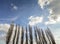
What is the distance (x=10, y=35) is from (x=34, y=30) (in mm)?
871

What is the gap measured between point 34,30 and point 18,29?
566mm

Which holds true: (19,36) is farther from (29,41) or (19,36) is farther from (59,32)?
(59,32)

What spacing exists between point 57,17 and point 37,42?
1.15 metres

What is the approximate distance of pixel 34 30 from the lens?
1162cm

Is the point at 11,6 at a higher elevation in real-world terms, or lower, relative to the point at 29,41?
higher

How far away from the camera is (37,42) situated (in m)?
11.7

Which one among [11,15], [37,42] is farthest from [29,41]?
[11,15]

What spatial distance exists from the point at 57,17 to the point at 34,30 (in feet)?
3.14

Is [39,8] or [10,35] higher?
[39,8]

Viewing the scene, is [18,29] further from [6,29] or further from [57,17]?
[57,17]

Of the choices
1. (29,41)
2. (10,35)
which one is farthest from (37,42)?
(10,35)

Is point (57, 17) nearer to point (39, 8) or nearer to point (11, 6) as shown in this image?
point (39, 8)

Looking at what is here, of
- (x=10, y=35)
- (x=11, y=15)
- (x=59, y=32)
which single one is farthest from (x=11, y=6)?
(x=59, y=32)

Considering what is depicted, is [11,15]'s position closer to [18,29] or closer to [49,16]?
[18,29]
